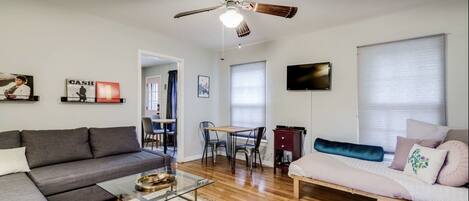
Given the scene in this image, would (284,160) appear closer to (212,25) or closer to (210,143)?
(210,143)

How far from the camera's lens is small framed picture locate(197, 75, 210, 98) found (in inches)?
188

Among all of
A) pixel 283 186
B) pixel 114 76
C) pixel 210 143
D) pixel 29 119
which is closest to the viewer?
pixel 29 119

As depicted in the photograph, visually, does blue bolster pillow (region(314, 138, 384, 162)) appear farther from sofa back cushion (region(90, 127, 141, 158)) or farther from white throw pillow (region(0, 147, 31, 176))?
white throw pillow (region(0, 147, 31, 176))

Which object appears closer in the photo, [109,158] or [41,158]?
[41,158]

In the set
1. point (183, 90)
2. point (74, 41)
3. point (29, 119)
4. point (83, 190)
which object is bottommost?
point (83, 190)

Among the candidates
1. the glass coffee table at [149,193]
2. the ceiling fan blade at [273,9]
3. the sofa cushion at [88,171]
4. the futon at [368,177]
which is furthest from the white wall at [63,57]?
the futon at [368,177]

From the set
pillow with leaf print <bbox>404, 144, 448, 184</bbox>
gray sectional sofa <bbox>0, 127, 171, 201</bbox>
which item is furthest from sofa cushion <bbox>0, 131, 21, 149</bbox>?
pillow with leaf print <bbox>404, 144, 448, 184</bbox>

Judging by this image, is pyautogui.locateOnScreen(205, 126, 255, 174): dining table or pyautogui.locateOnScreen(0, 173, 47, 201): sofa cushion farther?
pyautogui.locateOnScreen(205, 126, 255, 174): dining table

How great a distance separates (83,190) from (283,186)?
237 cm

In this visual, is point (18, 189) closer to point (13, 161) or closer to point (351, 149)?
point (13, 161)

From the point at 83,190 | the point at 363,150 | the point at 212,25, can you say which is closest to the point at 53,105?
the point at 83,190

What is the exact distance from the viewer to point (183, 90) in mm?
4473

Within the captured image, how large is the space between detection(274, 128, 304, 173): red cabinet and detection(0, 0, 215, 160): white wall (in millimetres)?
2263

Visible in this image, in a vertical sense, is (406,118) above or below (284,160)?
above
